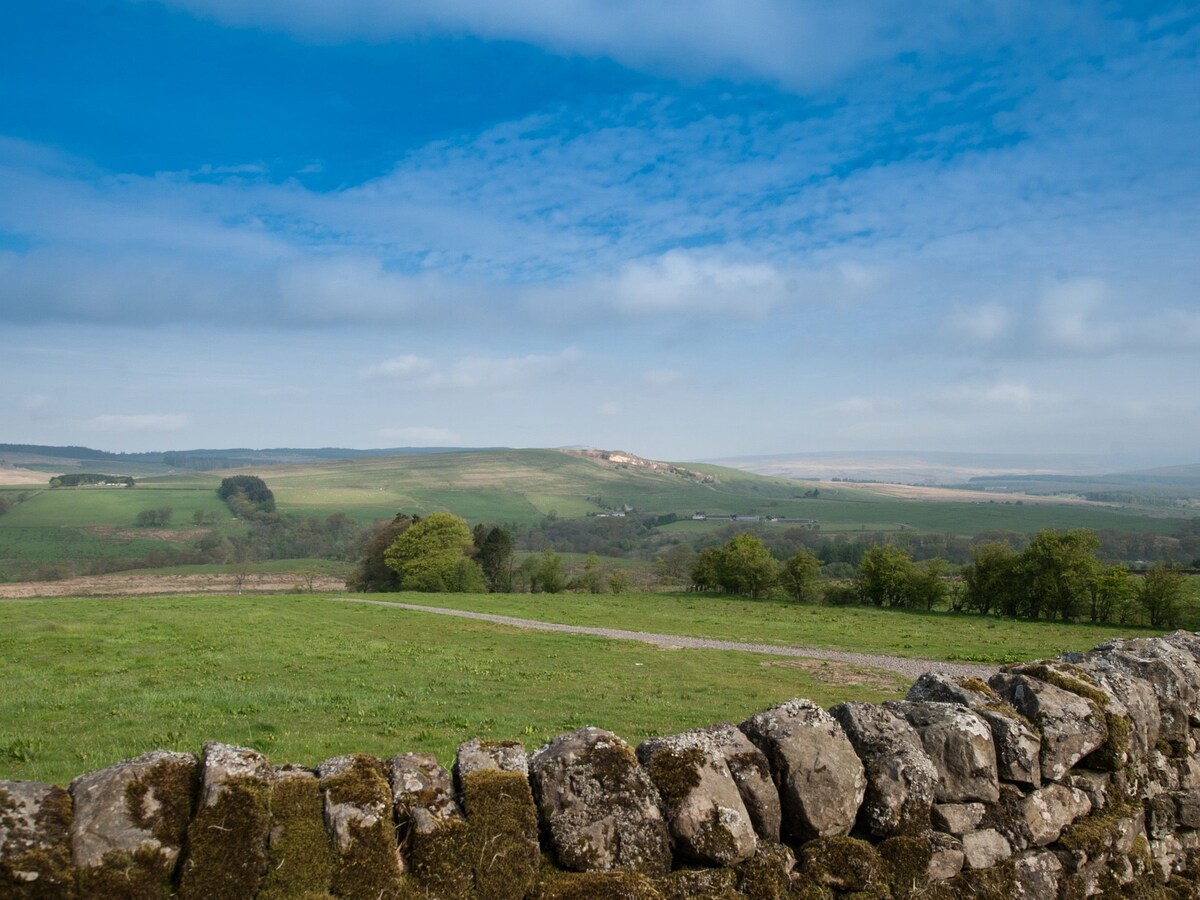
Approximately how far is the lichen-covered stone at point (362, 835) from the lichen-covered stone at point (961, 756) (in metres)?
3.74

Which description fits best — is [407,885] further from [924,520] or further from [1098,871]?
[924,520]

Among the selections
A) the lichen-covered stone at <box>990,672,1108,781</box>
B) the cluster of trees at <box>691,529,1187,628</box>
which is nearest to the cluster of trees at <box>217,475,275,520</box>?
the cluster of trees at <box>691,529,1187,628</box>

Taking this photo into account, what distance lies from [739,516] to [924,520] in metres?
42.0

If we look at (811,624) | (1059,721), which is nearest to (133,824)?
(1059,721)

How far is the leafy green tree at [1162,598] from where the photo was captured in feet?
134

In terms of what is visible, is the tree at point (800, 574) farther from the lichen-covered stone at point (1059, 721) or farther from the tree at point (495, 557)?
the lichen-covered stone at point (1059, 721)

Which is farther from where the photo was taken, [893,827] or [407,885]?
[893,827]

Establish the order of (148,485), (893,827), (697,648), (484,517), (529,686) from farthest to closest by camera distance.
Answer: (148,485) → (484,517) → (697,648) → (529,686) → (893,827)

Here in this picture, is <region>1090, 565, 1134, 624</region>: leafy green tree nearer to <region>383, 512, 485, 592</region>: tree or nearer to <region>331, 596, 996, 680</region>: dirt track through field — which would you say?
<region>331, 596, 996, 680</region>: dirt track through field

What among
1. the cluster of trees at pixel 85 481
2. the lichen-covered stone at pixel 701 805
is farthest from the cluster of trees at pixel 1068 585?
the cluster of trees at pixel 85 481

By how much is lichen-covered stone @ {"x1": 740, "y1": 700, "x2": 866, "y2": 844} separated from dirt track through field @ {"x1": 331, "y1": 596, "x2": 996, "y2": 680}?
16198mm

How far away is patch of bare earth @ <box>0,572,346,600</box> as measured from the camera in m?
59.3

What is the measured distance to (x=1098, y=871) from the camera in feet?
18.4

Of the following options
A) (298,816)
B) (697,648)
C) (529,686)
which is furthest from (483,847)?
(697,648)
